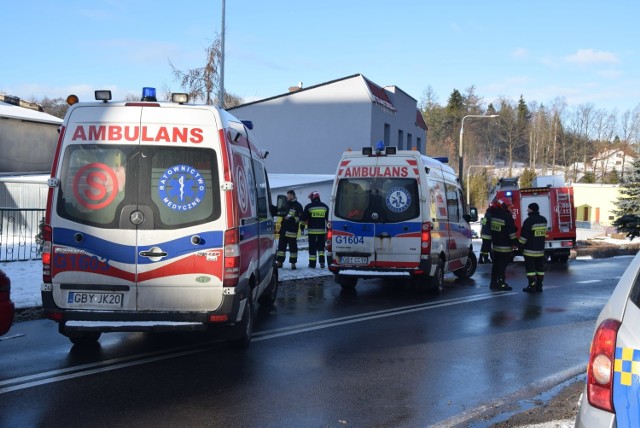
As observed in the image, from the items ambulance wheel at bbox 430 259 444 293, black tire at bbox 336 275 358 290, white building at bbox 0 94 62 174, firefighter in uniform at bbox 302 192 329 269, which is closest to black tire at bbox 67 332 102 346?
black tire at bbox 336 275 358 290

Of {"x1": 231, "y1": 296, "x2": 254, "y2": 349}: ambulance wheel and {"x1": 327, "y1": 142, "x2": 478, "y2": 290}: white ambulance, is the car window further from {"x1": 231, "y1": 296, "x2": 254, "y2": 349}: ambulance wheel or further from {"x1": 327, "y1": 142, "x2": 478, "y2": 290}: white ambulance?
{"x1": 327, "y1": 142, "x2": 478, "y2": 290}: white ambulance

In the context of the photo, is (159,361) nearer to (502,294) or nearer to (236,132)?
(236,132)

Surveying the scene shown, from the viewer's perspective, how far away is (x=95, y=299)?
6391mm

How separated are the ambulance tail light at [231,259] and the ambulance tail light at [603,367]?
406 cm

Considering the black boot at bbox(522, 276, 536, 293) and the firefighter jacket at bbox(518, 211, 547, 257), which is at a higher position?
the firefighter jacket at bbox(518, 211, 547, 257)

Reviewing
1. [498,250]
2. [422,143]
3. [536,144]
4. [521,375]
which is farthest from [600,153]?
[521,375]

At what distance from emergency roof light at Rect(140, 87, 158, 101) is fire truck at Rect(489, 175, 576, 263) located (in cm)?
1715

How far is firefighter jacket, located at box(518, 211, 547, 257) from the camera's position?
13211mm

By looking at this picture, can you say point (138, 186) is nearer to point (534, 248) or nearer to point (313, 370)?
point (313, 370)

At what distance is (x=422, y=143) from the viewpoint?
45.8m

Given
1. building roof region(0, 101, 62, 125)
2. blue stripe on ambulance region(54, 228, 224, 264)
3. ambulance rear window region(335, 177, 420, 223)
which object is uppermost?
building roof region(0, 101, 62, 125)

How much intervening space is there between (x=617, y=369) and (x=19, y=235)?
14323 millimetres

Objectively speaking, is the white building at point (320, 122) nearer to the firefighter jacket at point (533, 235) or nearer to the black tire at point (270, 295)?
the firefighter jacket at point (533, 235)

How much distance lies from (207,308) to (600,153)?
292 ft
